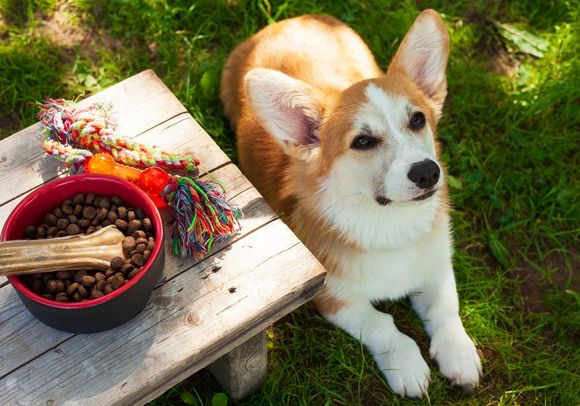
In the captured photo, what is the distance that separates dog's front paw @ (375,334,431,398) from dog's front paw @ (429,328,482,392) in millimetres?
86

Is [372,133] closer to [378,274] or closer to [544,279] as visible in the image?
[378,274]

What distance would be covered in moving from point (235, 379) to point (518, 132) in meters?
2.14

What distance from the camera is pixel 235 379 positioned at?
7.80ft

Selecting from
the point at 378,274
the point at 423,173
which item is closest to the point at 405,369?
the point at 378,274

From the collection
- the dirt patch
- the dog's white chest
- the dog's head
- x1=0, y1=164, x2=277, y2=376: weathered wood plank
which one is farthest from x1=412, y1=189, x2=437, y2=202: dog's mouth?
the dirt patch

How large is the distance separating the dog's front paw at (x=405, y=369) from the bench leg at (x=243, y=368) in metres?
0.54

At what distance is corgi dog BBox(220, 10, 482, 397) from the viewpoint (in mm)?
2193

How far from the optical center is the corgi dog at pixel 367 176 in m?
2.19

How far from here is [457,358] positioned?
8.44 feet

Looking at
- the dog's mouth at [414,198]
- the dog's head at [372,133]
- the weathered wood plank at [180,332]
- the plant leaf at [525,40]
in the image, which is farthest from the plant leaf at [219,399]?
the plant leaf at [525,40]

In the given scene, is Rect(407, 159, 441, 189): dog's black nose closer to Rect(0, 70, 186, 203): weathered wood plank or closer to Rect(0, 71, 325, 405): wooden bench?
Rect(0, 71, 325, 405): wooden bench

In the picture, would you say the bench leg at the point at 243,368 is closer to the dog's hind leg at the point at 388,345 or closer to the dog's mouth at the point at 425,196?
the dog's hind leg at the point at 388,345

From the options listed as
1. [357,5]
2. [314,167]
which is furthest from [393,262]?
[357,5]

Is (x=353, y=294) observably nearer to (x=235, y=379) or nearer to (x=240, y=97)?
(x=235, y=379)
